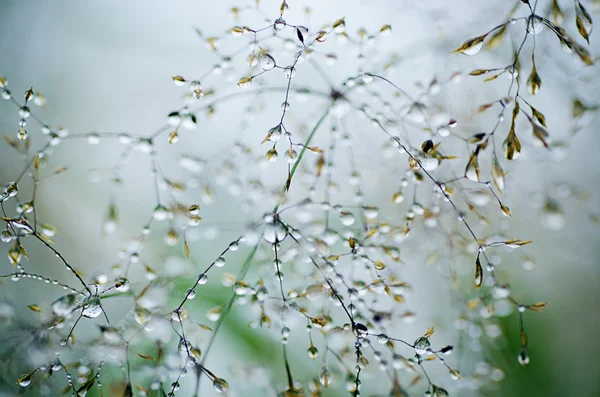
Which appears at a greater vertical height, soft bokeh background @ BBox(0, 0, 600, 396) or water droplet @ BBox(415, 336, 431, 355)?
soft bokeh background @ BBox(0, 0, 600, 396)

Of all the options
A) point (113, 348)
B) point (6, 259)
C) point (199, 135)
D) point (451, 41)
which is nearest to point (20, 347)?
point (113, 348)

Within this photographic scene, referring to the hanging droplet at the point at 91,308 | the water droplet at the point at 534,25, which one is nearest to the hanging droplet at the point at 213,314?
the hanging droplet at the point at 91,308

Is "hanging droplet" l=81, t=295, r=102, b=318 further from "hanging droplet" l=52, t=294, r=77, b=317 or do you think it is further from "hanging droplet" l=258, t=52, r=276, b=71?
"hanging droplet" l=258, t=52, r=276, b=71

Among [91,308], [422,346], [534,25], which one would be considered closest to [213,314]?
[91,308]

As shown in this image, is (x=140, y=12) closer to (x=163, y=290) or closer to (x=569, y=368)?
(x=163, y=290)

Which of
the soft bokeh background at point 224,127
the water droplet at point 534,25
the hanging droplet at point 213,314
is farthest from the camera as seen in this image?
the soft bokeh background at point 224,127

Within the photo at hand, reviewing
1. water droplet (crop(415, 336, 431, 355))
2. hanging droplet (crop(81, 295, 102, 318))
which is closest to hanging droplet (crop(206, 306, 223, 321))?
hanging droplet (crop(81, 295, 102, 318))

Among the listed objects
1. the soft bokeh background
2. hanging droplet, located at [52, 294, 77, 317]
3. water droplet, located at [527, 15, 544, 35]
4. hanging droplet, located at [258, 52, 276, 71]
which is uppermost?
the soft bokeh background

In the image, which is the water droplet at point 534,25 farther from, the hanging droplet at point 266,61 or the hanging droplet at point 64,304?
the hanging droplet at point 64,304

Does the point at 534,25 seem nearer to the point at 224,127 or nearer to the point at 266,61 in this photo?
the point at 266,61
